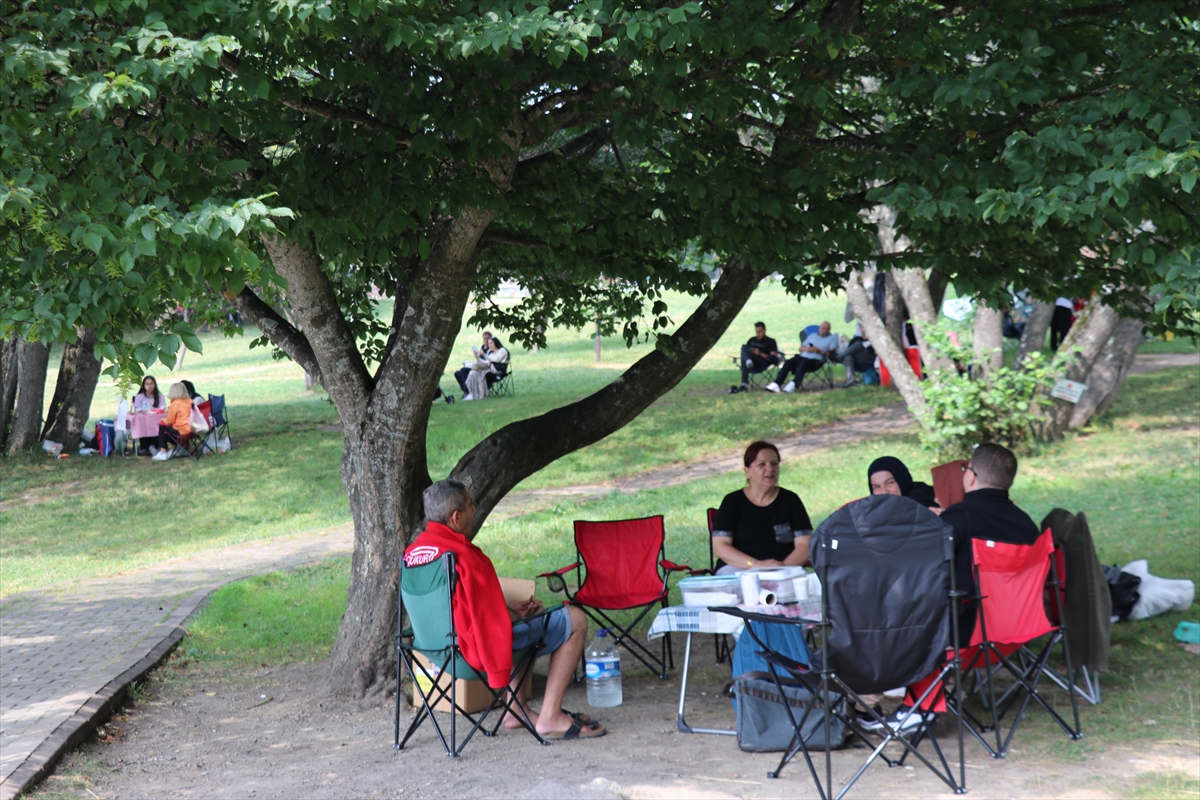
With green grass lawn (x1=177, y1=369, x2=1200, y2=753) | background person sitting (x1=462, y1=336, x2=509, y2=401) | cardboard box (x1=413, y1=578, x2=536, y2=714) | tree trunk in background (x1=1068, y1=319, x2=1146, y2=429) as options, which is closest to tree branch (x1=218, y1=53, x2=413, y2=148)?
cardboard box (x1=413, y1=578, x2=536, y2=714)

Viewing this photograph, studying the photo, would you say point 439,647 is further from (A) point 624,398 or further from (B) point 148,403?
(B) point 148,403

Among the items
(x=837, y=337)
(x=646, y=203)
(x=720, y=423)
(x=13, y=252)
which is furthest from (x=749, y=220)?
(x=837, y=337)

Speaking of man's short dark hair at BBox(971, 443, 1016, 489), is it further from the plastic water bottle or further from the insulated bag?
the plastic water bottle

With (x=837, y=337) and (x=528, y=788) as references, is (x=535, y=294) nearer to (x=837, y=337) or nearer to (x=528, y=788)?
(x=528, y=788)

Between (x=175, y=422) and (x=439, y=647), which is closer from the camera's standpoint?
(x=439, y=647)

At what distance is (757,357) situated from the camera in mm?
19969

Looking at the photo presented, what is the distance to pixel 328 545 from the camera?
37.3ft

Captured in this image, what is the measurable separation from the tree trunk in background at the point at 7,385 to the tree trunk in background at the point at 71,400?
56 cm

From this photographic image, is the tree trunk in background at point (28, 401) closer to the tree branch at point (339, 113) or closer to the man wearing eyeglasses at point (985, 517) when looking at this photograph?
the tree branch at point (339, 113)

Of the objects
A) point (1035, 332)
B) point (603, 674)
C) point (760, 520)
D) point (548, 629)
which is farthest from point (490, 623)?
point (1035, 332)

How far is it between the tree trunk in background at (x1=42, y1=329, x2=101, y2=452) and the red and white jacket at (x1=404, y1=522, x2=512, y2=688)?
1382cm

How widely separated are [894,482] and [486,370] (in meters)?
15.6

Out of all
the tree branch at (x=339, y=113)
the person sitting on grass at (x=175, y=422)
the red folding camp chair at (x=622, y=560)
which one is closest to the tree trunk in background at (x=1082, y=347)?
the red folding camp chair at (x=622, y=560)

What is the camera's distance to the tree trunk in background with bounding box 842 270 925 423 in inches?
532
